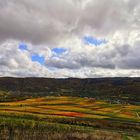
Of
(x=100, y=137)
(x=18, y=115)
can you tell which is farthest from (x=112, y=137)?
(x=18, y=115)

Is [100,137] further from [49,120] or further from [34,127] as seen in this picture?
[49,120]

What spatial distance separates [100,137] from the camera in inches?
2501

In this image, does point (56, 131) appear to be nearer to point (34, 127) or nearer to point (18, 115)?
point (34, 127)

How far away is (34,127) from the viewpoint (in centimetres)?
6919

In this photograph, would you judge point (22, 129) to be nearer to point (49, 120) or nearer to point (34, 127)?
point (34, 127)

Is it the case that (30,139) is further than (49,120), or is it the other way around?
(49,120)

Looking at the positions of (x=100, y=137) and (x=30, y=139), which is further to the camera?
(x=100, y=137)

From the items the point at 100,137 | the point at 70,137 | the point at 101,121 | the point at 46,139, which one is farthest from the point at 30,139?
the point at 101,121

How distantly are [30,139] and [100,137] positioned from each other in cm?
1286

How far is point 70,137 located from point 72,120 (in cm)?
2611

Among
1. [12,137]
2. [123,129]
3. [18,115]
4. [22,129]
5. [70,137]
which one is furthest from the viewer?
[18,115]

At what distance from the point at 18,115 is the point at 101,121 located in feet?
70.3

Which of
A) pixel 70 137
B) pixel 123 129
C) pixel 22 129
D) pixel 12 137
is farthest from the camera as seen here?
pixel 123 129

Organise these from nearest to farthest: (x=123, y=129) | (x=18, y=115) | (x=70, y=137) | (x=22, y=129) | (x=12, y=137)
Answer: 1. (x=12, y=137)
2. (x=70, y=137)
3. (x=22, y=129)
4. (x=123, y=129)
5. (x=18, y=115)
